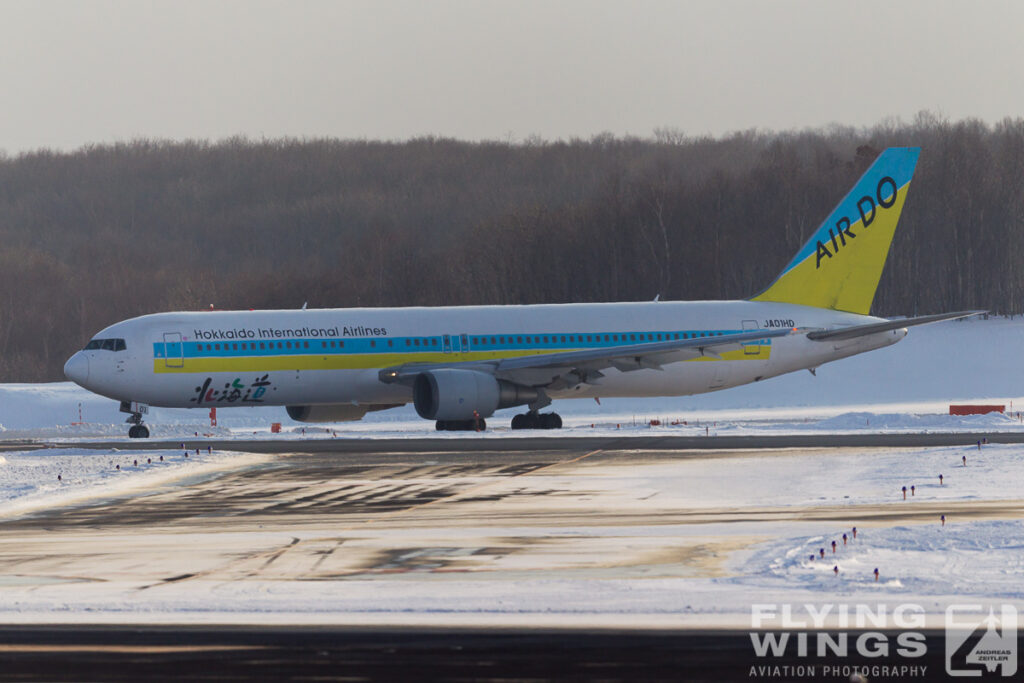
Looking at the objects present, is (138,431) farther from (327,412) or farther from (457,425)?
(457,425)

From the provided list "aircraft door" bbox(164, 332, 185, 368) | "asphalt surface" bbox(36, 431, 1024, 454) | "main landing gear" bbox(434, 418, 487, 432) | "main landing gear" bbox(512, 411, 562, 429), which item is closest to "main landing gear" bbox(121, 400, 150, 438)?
"asphalt surface" bbox(36, 431, 1024, 454)

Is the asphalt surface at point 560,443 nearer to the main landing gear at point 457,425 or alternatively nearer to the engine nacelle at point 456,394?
the engine nacelle at point 456,394

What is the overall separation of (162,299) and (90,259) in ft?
71.5

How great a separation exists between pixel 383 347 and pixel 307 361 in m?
2.28

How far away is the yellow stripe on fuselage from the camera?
1617 inches

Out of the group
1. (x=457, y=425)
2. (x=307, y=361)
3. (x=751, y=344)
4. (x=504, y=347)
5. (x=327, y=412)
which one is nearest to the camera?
(x=307, y=361)

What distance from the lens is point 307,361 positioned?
4156 centimetres

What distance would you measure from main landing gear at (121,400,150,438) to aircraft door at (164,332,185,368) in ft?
6.03

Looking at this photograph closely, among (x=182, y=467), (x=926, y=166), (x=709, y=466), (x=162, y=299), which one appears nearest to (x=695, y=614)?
(x=709, y=466)

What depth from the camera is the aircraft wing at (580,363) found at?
136 ft

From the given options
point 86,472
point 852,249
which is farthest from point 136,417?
point 852,249

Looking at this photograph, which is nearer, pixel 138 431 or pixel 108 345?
pixel 108 345

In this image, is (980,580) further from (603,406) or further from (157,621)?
(603,406)

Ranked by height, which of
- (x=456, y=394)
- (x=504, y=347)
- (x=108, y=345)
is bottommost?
(x=456, y=394)
